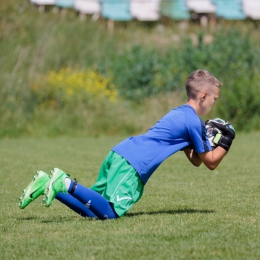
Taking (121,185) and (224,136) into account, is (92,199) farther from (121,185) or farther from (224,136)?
(224,136)

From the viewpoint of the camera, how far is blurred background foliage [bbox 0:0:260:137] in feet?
59.9

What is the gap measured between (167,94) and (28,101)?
156 inches

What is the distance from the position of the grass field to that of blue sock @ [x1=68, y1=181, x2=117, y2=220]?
139 millimetres

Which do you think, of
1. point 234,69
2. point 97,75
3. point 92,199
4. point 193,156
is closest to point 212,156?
point 193,156

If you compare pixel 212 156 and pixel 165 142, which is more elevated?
pixel 165 142

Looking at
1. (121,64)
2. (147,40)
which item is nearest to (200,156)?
(121,64)

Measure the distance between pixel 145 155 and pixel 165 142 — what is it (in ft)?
0.83

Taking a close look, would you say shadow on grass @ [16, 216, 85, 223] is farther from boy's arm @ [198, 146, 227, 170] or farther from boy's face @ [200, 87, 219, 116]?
boy's face @ [200, 87, 219, 116]

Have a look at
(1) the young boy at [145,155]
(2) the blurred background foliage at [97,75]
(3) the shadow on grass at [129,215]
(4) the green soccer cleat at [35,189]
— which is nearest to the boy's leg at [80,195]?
(1) the young boy at [145,155]

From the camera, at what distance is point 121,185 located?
632 centimetres

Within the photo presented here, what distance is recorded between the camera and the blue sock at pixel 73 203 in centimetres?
645

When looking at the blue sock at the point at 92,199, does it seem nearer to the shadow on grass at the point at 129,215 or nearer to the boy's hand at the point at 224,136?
the shadow on grass at the point at 129,215

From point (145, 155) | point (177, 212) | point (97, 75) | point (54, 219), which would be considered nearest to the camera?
point (145, 155)

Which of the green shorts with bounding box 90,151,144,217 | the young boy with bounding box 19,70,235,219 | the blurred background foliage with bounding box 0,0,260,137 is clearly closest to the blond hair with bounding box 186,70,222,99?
the young boy with bounding box 19,70,235,219
